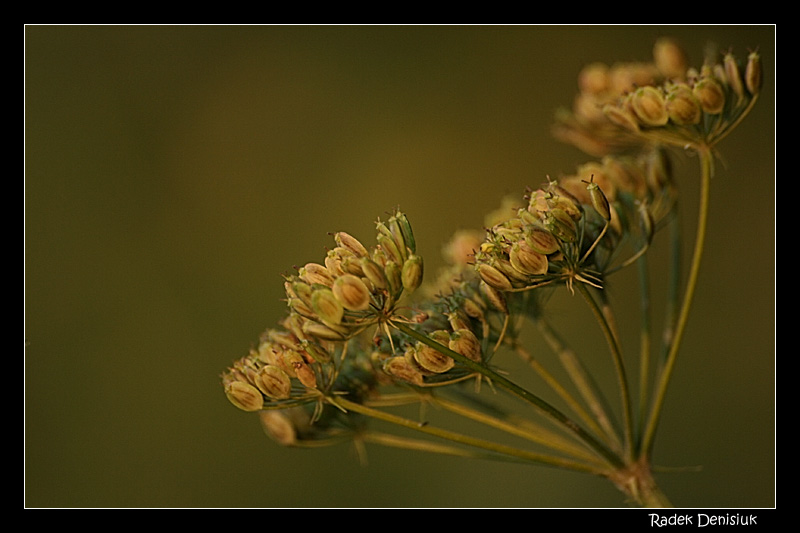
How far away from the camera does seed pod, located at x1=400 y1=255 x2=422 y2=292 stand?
2.74m

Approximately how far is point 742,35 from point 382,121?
166 inches

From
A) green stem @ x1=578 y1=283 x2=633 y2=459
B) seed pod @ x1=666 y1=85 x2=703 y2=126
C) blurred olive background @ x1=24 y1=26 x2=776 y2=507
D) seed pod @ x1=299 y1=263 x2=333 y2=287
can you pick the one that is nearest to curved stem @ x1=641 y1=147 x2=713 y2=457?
green stem @ x1=578 y1=283 x2=633 y2=459

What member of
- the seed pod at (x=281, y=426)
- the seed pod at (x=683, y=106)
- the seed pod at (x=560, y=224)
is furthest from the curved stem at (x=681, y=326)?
the seed pod at (x=281, y=426)

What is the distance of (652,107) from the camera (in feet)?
11.0

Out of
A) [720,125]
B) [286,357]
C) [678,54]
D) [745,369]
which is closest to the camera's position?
[286,357]

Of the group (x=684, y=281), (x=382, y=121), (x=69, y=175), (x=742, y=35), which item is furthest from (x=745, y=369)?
(x=69, y=175)

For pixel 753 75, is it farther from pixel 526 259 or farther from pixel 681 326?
pixel 526 259

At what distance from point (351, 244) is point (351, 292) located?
22 centimetres

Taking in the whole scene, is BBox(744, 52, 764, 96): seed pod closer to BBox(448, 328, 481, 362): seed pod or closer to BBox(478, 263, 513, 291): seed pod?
BBox(478, 263, 513, 291): seed pod

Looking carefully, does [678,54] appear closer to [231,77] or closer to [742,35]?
[742,35]

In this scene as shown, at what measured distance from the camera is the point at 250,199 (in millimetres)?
9711

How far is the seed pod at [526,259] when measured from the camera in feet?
9.14

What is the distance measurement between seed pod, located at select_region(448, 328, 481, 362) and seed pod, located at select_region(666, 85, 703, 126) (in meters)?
1.31

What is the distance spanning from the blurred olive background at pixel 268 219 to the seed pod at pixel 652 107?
492 centimetres
